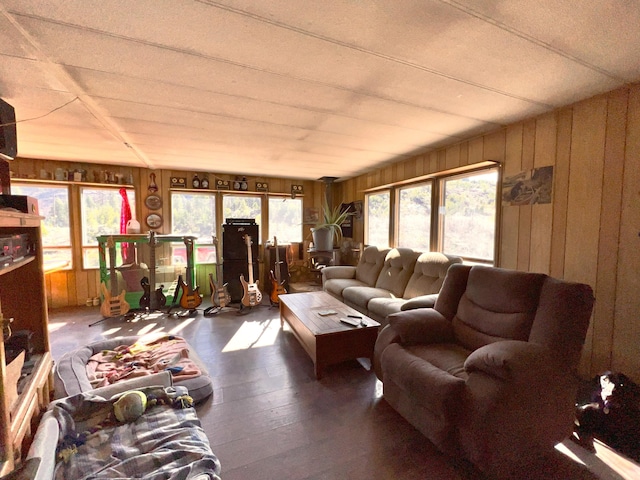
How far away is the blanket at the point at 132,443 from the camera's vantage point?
120 cm

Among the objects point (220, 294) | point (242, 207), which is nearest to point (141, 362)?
point (220, 294)

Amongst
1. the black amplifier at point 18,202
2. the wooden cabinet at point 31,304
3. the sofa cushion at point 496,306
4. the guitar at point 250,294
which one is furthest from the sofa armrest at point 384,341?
the guitar at point 250,294

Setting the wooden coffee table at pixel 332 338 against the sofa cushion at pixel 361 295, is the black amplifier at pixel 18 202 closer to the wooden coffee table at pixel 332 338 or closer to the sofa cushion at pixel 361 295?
Answer: the wooden coffee table at pixel 332 338

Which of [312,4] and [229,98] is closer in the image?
[312,4]

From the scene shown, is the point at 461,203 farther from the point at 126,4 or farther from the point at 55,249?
the point at 55,249

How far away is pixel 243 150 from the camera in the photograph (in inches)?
131

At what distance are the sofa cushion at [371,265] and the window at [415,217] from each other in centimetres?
41

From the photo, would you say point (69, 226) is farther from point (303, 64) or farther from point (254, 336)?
point (303, 64)

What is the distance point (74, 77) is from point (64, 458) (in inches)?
84.1

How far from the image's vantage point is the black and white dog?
145 centimetres

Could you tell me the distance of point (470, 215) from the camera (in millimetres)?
3010

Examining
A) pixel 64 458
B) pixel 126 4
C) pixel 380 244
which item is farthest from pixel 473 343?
pixel 380 244

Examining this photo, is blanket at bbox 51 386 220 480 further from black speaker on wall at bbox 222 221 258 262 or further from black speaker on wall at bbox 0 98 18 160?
black speaker on wall at bbox 222 221 258 262

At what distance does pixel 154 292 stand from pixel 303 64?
3782 mm
